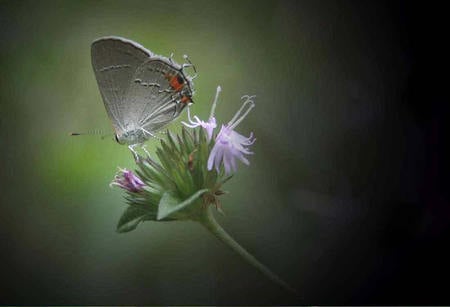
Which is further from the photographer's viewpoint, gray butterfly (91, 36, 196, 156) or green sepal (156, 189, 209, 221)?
gray butterfly (91, 36, 196, 156)

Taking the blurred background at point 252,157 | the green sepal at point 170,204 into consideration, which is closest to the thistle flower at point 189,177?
the green sepal at point 170,204

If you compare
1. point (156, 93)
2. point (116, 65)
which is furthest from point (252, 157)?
point (116, 65)

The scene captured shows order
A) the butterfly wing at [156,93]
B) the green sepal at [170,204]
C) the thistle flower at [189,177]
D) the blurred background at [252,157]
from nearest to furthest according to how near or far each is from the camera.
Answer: the green sepal at [170,204]
the thistle flower at [189,177]
the butterfly wing at [156,93]
the blurred background at [252,157]

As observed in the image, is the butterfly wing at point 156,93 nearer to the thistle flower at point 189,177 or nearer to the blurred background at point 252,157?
the thistle flower at point 189,177

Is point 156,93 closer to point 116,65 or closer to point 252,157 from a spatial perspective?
point 116,65

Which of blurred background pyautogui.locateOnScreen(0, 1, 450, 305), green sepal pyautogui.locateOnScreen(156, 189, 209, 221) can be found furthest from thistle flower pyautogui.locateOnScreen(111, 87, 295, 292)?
blurred background pyautogui.locateOnScreen(0, 1, 450, 305)

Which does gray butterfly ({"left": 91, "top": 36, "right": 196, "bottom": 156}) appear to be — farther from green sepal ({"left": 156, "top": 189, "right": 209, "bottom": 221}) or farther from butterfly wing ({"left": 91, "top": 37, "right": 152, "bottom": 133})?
green sepal ({"left": 156, "top": 189, "right": 209, "bottom": 221})

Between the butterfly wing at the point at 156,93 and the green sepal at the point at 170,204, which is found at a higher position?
the butterfly wing at the point at 156,93

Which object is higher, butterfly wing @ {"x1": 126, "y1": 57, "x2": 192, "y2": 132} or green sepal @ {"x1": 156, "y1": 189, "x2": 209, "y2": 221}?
butterfly wing @ {"x1": 126, "y1": 57, "x2": 192, "y2": 132}
